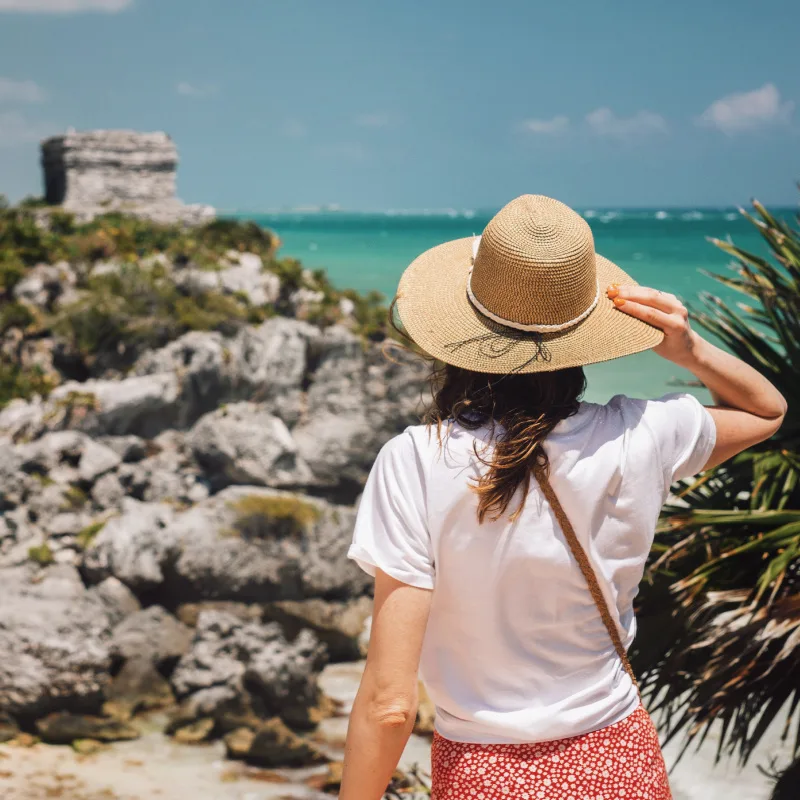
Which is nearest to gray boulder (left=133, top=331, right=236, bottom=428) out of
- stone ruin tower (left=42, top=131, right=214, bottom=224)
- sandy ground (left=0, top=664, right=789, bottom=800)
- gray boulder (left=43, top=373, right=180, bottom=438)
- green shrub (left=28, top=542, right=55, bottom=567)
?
gray boulder (left=43, top=373, right=180, bottom=438)

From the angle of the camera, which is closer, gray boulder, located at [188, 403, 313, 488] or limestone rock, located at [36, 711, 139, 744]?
limestone rock, located at [36, 711, 139, 744]

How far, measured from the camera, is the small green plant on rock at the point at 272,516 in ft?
30.9

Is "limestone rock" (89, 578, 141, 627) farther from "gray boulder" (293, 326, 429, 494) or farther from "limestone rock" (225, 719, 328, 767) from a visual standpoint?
"gray boulder" (293, 326, 429, 494)

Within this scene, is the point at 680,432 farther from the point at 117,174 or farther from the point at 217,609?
the point at 117,174

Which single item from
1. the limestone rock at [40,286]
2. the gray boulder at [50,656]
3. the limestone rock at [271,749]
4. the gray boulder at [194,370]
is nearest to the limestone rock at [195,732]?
the limestone rock at [271,749]

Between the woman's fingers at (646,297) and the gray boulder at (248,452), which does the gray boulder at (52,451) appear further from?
the woman's fingers at (646,297)

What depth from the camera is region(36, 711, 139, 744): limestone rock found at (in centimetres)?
678

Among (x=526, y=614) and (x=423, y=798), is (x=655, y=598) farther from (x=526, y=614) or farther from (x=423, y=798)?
(x=526, y=614)

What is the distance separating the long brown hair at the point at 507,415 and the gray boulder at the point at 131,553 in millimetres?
7683

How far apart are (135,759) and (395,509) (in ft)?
20.3

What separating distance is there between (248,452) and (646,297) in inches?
372

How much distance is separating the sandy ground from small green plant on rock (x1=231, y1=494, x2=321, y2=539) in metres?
2.80

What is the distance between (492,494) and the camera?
126 centimetres

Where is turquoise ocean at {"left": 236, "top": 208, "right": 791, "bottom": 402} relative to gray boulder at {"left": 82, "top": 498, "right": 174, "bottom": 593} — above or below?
above
